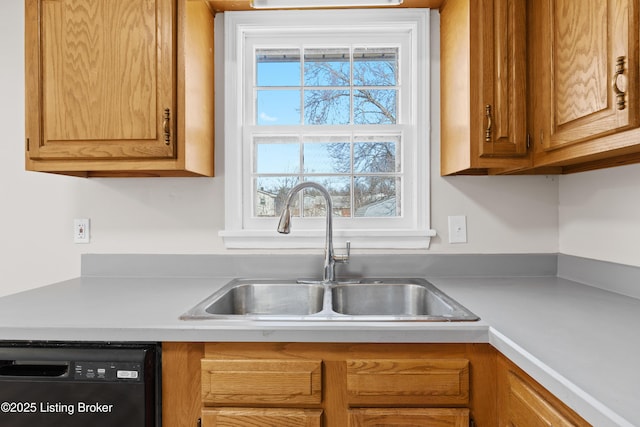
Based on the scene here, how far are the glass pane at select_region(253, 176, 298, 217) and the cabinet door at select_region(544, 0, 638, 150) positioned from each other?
3.63ft

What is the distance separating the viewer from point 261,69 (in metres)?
1.95

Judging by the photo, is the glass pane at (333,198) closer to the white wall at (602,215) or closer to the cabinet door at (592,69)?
the cabinet door at (592,69)

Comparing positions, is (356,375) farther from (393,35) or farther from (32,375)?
(393,35)

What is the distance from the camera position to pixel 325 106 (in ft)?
6.37

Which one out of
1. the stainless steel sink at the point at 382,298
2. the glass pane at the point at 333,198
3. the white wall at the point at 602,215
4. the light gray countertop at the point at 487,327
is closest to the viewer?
the light gray countertop at the point at 487,327

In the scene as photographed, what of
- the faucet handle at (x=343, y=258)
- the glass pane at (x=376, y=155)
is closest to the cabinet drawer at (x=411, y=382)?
the faucet handle at (x=343, y=258)

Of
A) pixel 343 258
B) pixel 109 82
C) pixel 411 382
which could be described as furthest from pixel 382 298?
pixel 109 82

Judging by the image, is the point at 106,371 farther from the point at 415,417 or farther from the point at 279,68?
the point at 279,68

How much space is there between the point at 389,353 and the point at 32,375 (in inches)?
38.8

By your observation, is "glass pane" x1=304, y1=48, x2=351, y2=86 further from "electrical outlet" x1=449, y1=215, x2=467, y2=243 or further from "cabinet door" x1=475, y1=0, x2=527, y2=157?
"electrical outlet" x1=449, y1=215, x2=467, y2=243

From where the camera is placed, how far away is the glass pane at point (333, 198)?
1.91 meters

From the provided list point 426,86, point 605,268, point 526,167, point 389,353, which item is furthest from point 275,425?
point 426,86

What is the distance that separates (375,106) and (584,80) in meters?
0.92

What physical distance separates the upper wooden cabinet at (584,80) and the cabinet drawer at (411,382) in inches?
28.9
